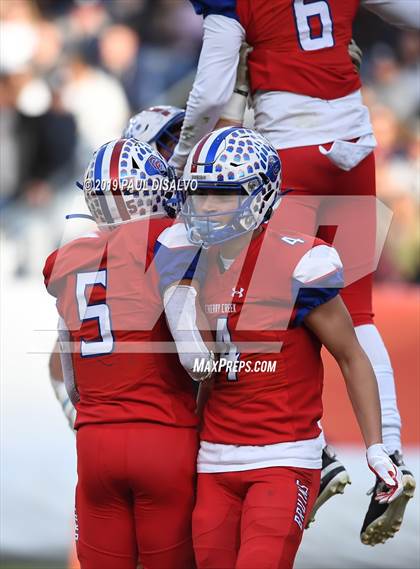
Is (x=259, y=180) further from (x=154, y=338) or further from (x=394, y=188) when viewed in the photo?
(x=394, y=188)

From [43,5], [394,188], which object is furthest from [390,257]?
[43,5]

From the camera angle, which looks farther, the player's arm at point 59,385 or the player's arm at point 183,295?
the player's arm at point 59,385

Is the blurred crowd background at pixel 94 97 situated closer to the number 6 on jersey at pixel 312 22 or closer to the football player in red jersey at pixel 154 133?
the football player in red jersey at pixel 154 133

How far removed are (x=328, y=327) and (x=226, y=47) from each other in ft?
3.19

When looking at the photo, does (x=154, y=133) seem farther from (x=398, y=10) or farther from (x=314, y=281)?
(x=314, y=281)

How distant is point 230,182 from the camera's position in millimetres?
2857

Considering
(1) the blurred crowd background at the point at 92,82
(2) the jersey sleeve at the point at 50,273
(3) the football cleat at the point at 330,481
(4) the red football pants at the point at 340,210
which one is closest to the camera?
(2) the jersey sleeve at the point at 50,273

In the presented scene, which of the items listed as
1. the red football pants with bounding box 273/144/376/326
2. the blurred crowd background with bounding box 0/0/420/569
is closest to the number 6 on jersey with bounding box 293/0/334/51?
the red football pants with bounding box 273/144/376/326

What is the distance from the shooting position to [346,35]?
350 cm

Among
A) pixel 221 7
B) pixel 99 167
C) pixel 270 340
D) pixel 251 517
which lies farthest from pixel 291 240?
pixel 221 7

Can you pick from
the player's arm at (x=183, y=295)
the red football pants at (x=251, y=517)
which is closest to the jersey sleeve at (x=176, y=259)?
the player's arm at (x=183, y=295)

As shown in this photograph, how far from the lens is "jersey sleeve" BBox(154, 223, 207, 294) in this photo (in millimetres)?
2820

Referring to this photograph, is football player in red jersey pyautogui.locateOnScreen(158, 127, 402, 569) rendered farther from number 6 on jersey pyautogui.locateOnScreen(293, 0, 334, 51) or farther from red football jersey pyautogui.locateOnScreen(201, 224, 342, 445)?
number 6 on jersey pyautogui.locateOnScreen(293, 0, 334, 51)

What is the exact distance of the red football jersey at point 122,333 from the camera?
2.86 m
